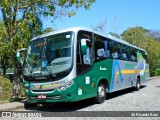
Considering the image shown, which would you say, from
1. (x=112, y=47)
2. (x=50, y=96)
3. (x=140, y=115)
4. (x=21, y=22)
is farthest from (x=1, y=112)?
(x=112, y=47)

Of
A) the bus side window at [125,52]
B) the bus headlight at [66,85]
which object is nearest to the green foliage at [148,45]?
the bus side window at [125,52]

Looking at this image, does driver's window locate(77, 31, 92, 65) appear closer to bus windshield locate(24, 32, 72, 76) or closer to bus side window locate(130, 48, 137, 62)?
bus windshield locate(24, 32, 72, 76)

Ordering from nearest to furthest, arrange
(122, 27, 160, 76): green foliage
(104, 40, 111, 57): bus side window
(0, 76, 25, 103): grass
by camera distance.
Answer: (104, 40, 111, 57): bus side window, (0, 76, 25, 103): grass, (122, 27, 160, 76): green foliage

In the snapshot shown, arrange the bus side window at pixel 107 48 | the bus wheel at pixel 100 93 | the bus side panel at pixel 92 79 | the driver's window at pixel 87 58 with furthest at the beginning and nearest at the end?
the bus side window at pixel 107 48 → the bus wheel at pixel 100 93 → the driver's window at pixel 87 58 → the bus side panel at pixel 92 79

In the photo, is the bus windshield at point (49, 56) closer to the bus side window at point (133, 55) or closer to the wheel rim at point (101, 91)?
the wheel rim at point (101, 91)

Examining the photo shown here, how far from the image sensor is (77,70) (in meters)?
10.6

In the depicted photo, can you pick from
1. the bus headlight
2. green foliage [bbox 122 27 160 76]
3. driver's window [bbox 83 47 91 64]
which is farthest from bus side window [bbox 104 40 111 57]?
green foliage [bbox 122 27 160 76]

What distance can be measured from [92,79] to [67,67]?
5.78 feet

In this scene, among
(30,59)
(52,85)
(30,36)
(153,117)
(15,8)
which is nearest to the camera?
(153,117)

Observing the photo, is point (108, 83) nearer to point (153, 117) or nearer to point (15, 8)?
point (153, 117)

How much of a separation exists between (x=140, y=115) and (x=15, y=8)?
23.5 feet

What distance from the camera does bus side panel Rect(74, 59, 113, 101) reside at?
1072 cm

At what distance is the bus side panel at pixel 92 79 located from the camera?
10.7 m

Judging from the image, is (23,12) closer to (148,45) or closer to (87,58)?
(87,58)
